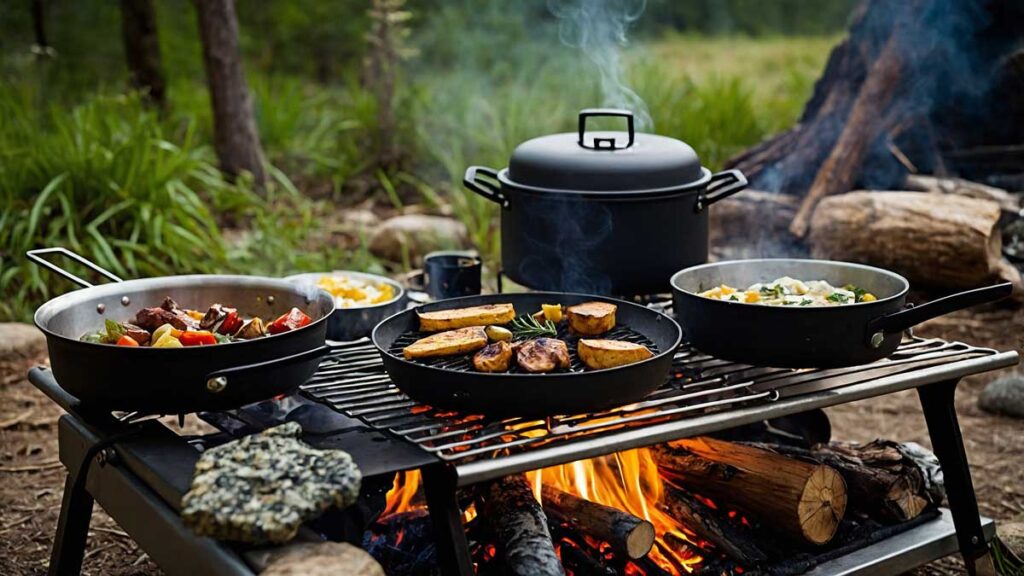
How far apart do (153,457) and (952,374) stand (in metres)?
2.11

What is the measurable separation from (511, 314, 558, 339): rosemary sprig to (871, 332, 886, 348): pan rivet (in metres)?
0.85

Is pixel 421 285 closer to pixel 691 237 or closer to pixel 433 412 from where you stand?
pixel 691 237

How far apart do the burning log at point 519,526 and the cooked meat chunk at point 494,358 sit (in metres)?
0.45

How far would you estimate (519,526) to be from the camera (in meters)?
2.80

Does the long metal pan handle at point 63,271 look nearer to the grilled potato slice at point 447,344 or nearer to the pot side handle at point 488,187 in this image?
the grilled potato slice at point 447,344

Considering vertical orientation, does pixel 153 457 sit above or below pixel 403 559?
above

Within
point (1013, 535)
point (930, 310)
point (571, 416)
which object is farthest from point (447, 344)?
point (1013, 535)

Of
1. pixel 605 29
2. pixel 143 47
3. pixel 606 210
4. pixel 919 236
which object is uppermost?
pixel 605 29

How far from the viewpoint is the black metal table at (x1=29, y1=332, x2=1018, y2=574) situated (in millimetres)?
2357

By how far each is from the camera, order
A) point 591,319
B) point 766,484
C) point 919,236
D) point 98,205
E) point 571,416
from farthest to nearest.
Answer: point 98,205 → point 919,236 → point 766,484 → point 591,319 → point 571,416

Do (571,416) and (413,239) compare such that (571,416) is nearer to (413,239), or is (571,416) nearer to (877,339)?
(877,339)

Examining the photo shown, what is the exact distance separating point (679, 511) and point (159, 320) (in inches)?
61.7

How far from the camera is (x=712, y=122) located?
8133 millimetres

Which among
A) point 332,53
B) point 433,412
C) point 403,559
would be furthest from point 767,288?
point 332,53
